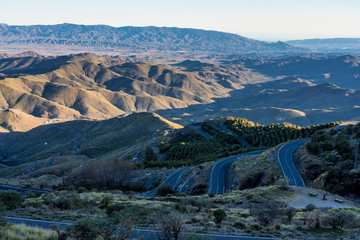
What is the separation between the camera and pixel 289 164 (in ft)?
145

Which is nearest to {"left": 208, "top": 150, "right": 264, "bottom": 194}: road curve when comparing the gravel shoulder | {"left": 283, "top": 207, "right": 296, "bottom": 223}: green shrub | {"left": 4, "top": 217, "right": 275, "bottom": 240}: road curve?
the gravel shoulder

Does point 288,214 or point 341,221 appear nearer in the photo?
point 341,221

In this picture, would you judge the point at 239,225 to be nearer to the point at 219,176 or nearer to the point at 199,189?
the point at 199,189

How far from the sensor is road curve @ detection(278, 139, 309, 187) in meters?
38.3

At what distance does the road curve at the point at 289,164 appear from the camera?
38.3m

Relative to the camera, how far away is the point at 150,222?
1909 cm

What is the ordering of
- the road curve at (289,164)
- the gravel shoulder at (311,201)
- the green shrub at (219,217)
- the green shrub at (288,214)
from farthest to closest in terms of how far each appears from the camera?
1. the road curve at (289,164)
2. the gravel shoulder at (311,201)
3. the green shrub at (288,214)
4. the green shrub at (219,217)

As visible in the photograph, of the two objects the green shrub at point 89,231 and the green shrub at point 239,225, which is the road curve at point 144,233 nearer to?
the green shrub at point 89,231

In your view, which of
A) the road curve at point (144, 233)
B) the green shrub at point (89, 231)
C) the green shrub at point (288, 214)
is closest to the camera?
the green shrub at point (89, 231)

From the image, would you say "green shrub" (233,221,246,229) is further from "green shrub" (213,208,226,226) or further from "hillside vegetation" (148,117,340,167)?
"hillside vegetation" (148,117,340,167)

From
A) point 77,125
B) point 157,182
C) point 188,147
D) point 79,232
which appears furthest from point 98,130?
point 79,232

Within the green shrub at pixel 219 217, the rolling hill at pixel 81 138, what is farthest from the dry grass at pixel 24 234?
the rolling hill at pixel 81 138

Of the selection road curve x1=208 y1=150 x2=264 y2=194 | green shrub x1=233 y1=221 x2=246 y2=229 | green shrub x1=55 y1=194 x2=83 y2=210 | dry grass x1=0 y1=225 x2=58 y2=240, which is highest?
dry grass x1=0 y1=225 x2=58 y2=240

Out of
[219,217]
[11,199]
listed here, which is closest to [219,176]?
[219,217]
